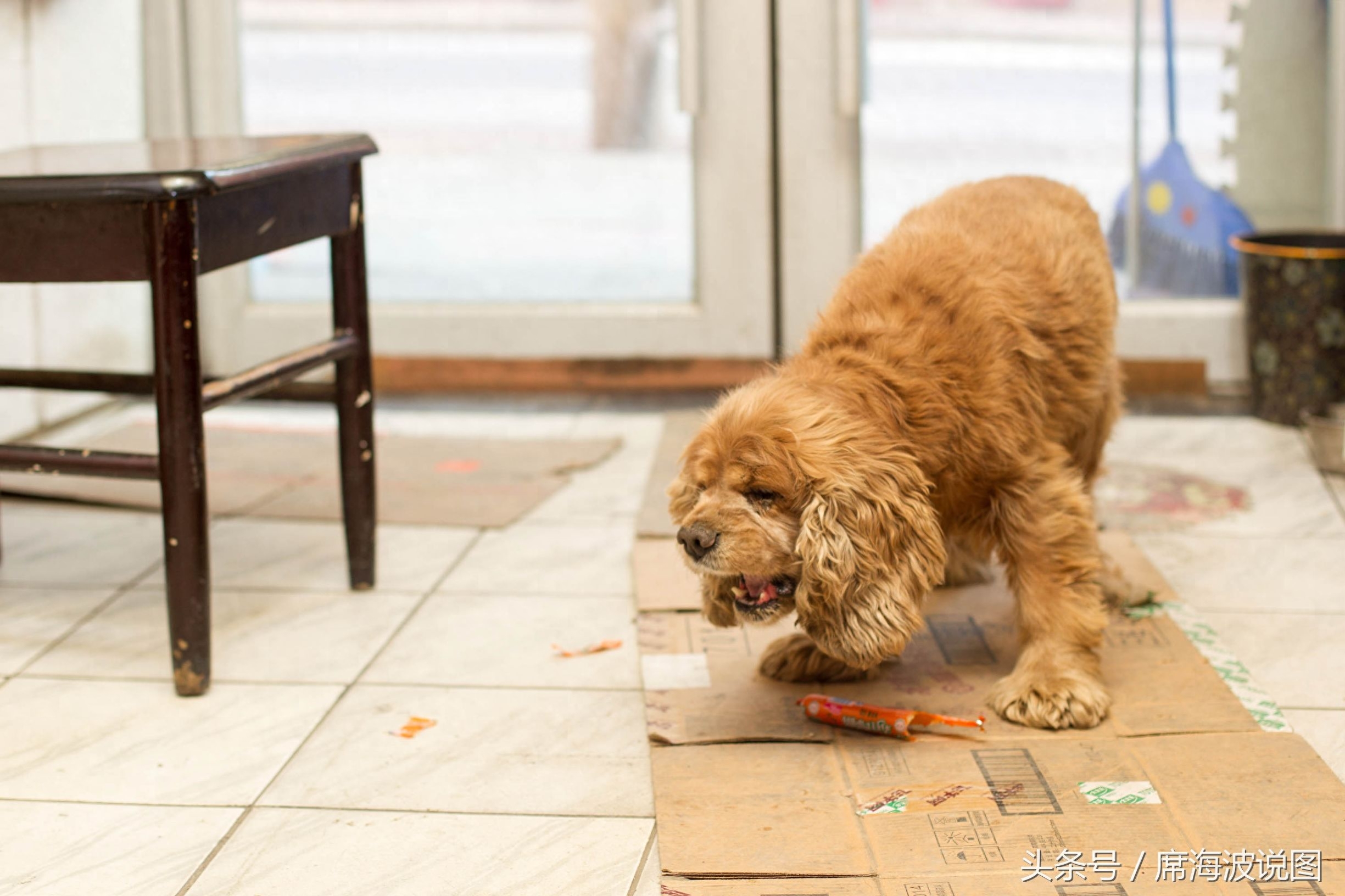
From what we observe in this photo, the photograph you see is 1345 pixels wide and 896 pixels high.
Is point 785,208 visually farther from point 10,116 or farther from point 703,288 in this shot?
point 10,116

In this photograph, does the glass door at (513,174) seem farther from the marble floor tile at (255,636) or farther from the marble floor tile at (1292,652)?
the marble floor tile at (1292,652)

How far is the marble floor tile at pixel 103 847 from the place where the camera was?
1.76m

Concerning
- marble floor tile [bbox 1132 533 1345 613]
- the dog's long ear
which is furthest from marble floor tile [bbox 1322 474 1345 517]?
the dog's long ear

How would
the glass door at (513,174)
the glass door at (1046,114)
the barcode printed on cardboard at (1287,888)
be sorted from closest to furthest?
the barcode printed on cardboard at (1287,888) < the glass door at (1046,114) < the glass door at (513,174)

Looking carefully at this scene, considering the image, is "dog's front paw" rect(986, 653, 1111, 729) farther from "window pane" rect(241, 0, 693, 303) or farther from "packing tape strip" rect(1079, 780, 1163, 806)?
"window pane" rect(241, 0, 693, 303)

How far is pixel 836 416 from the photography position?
197 centimetres

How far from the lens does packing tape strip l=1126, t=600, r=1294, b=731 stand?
212 centimetres

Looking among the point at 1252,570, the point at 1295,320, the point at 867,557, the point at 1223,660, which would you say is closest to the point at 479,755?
the point at 867,557

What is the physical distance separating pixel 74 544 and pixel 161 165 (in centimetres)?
114

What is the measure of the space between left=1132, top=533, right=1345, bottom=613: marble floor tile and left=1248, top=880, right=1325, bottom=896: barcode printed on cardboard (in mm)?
982

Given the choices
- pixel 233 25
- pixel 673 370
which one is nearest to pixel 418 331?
pixel 673 370

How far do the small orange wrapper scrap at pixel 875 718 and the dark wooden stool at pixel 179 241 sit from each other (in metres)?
1.00

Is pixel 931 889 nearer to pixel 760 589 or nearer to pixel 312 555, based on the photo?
pixel 760 589

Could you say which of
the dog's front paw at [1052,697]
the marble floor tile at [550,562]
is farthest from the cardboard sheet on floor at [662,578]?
the dog's front paw at [1052,697]
